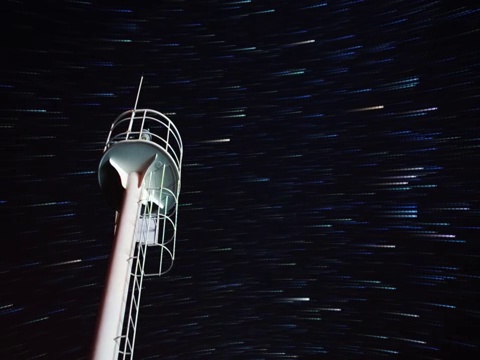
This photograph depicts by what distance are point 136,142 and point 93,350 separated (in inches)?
79.0

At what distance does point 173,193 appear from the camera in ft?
18.2

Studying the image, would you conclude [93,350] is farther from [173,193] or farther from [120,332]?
[173,193]

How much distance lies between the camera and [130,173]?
18.0 feet

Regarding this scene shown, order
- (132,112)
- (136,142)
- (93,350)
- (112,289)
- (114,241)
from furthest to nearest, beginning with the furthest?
(132,112) → (136,142) → (114,241) → (112,289) → (93,350)

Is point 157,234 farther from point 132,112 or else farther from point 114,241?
point 132,112

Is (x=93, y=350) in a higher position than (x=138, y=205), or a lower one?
lower

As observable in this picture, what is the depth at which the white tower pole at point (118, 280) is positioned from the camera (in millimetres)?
4328

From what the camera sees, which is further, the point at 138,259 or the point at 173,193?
the point at 173,193

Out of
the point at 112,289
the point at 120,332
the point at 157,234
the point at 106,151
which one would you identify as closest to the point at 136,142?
the point at 106,151

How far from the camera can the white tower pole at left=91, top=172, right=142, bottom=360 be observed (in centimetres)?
433

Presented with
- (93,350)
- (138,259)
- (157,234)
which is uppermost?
(157,234)

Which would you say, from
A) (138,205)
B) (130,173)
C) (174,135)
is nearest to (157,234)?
(138,205)

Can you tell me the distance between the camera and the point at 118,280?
4.69 metres

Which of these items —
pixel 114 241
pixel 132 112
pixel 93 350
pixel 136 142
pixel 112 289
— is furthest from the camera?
pixel 132 112
